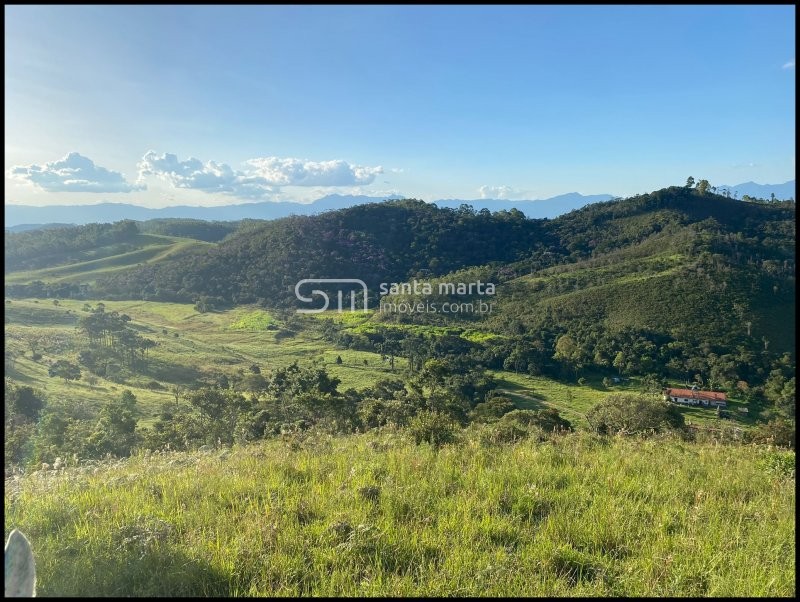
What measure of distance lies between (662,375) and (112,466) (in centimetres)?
4363

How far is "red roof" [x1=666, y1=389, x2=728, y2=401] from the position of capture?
1294 inches

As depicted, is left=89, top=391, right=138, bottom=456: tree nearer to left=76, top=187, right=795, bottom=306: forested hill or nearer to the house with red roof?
the house with red roof

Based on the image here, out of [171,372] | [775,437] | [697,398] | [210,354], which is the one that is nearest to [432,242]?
[210,354]

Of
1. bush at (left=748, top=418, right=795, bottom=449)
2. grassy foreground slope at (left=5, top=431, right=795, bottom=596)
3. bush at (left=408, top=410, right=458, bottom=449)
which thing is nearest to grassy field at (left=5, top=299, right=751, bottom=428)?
bush at (left=748, top=418, right=795, bottom=449)

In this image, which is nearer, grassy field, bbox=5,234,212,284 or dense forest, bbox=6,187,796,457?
dense forest, bbox=6,187,796,457

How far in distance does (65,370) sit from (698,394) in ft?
157

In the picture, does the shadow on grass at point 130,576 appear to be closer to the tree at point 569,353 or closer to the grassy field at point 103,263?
the tree at point 569,353

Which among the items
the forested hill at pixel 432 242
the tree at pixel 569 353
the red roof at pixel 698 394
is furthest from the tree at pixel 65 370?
the red roof at pixel 698 394

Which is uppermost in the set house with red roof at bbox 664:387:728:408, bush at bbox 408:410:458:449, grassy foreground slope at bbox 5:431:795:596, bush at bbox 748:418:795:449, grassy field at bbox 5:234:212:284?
grassy field at bbox 5:234:212:284

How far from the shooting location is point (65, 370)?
33.9 meters

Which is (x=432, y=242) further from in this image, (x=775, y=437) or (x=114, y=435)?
(x=775, y=437)

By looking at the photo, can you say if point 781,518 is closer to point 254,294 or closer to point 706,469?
point 706,469

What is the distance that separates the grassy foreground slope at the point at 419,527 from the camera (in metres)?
2.29

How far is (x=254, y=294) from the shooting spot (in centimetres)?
7375
